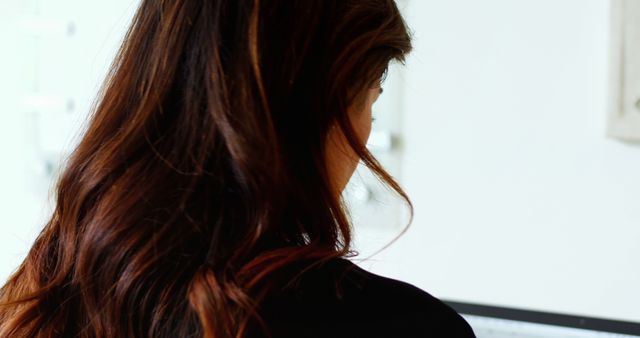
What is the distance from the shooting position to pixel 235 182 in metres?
0.58

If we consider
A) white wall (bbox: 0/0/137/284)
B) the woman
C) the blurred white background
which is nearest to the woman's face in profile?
the woman

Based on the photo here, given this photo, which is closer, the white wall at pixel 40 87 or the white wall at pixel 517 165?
the white wall at pixel 517 165

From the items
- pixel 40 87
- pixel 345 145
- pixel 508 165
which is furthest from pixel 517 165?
pixel 40 87

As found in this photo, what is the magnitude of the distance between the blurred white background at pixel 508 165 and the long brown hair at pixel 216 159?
522mm

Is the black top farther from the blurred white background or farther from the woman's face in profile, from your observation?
the blurred white background

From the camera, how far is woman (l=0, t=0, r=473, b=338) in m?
0.57

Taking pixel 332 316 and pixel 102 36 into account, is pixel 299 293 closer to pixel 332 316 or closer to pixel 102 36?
pixel 332 316

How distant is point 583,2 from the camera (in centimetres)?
108

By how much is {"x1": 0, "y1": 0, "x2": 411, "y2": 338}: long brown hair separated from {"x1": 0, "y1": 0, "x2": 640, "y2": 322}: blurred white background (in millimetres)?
522

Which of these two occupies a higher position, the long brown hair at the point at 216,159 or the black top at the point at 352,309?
the long brown hair at the point at 216,159

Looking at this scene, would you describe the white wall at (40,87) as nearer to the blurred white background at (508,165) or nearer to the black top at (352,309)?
the blurred white background at (508,165)

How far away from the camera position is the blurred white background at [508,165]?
3.52ft

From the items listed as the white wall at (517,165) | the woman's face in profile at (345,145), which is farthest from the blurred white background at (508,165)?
the woman's face in profile at (345,145)

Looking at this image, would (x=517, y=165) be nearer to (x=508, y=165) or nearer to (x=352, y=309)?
(x=508, y=165)
